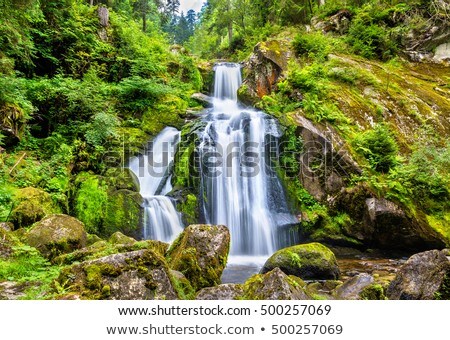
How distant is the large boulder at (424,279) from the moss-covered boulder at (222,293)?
2.51 meters

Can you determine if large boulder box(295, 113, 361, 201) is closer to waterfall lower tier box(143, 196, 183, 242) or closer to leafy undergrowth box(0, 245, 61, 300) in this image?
waterfall lower tier box(143, 196, 183, 242)

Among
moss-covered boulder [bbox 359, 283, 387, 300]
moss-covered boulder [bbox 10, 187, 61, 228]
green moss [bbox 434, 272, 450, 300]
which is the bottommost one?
moss-covered boulder [bbox 359, 283, 387, 300]

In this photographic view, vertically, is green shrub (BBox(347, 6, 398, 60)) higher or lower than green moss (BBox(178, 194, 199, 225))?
higher

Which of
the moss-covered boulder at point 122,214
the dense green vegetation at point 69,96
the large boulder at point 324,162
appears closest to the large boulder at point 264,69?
the dense green vegetation at point 69,96

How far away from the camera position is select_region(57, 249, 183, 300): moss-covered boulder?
296 centimetres

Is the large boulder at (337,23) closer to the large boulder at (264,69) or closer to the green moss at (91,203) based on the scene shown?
the large boulder at (264,69)

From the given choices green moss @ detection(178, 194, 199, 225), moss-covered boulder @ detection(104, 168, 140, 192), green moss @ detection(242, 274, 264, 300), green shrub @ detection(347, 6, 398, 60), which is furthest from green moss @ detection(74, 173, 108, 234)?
green shrub @ detection(347, 6, 398, 60)

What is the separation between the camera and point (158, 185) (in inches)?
405

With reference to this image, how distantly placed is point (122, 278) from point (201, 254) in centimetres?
238

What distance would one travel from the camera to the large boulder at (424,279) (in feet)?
13.9

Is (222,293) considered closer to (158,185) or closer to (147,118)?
(158,185)

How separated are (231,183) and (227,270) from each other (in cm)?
346

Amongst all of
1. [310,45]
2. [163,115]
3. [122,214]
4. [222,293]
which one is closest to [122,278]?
[222,293]

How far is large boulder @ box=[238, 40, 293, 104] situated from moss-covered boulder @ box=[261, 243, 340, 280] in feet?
33.1
